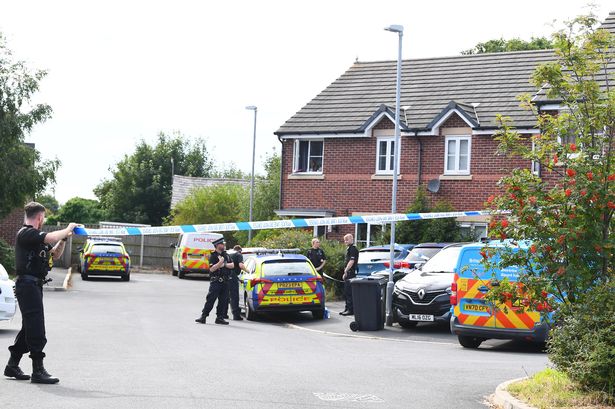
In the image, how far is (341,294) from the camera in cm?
2717

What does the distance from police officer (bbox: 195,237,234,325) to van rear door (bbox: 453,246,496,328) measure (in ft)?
19.7

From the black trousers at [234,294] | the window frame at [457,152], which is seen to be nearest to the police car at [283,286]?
the black trousers at [234,294]

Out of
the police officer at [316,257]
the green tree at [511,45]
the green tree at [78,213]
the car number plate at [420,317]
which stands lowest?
the car number plate at [420,317]

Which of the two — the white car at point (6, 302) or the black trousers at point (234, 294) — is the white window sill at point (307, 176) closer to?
the black trousers at point (234, 294)

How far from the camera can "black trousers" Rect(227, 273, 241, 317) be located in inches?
850

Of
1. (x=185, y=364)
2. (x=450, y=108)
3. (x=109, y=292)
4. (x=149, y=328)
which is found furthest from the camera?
(x=450, y=108)

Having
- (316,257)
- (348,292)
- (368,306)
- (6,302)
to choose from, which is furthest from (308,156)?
→ (6,302)

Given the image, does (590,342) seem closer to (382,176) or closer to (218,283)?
(218,283)

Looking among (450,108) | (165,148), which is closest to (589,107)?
(450,108)

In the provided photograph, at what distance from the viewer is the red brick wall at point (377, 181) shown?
32.1m

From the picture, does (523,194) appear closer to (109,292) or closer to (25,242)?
(25,242)

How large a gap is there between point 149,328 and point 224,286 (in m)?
2.37

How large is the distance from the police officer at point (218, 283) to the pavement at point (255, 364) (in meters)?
0.29

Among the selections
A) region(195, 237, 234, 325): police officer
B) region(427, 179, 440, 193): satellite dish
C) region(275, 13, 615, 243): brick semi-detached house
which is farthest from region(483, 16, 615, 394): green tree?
region(427, 179, 440, 193): satellite dish
